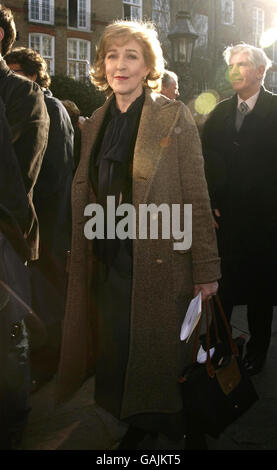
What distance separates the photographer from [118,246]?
215 cm

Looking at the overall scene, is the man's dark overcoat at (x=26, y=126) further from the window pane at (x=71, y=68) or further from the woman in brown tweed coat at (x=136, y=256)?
the window pane at (x=71, y=68)

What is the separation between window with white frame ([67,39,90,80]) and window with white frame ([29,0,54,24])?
60.3 inches

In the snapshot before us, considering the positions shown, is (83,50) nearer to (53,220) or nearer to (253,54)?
(253,54)

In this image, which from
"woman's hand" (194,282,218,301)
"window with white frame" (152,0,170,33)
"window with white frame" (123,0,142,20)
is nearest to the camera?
"woman's hand" (194,282,218,301)

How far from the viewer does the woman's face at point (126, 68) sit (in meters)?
2.15

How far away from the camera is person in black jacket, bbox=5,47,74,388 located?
276 centimetres

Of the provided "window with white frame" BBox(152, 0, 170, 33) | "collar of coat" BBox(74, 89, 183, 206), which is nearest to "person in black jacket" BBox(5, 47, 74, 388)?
"collar of coat" BBox(74, 89, 183, 206)

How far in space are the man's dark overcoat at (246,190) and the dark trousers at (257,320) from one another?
0.07 m

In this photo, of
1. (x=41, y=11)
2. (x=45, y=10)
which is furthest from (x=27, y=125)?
(x=45, y=10)

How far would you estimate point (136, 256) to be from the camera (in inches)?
81.2

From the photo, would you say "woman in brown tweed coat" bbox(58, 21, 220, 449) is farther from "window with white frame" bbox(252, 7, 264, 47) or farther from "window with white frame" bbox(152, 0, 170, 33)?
"window with white frame" bbox(252, 7, 264, 47)

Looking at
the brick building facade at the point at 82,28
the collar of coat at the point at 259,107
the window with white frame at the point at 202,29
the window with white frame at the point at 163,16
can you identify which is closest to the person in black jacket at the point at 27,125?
the collar of coat at the point at 259,107

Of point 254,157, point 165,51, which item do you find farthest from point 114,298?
point 165,51

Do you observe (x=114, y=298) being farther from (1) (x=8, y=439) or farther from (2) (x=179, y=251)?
(1) (x=8, y=439)
